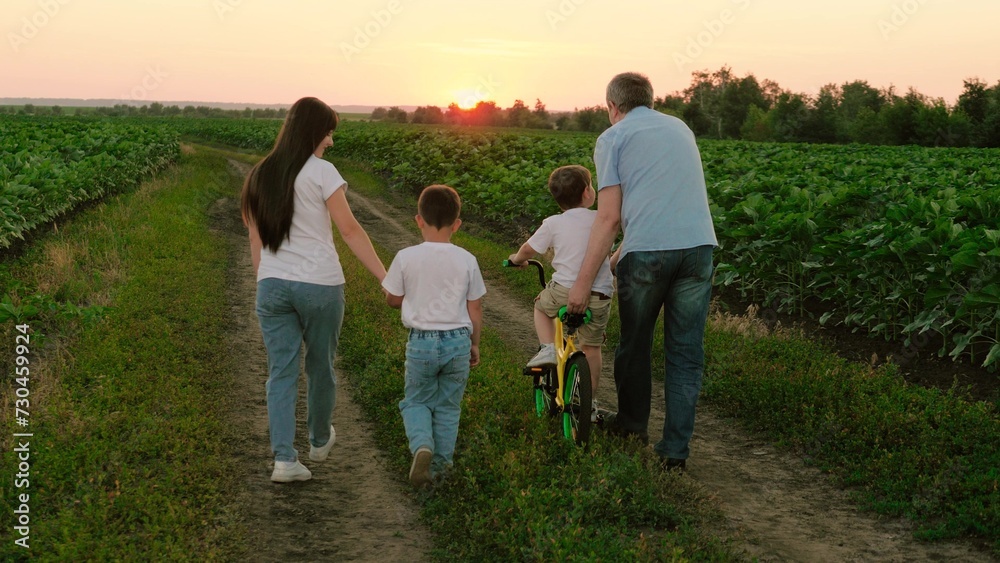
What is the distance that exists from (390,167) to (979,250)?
78.6 feet

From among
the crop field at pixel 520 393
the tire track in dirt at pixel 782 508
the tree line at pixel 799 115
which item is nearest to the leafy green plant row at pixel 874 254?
the crop field at pixel 520 393

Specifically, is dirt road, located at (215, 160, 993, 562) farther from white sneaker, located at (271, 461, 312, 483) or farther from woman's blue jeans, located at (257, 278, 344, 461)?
woman's blue jeans, located at (257, 278, 344, 461)

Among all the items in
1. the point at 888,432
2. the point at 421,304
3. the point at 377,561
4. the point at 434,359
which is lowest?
the point at 377,561

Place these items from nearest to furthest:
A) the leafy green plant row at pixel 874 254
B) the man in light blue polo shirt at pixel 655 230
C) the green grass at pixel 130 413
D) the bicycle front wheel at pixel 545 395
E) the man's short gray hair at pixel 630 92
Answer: the green grass at pixel 130 413 < the man in light blue polo shirt at pixel 655 230 < the man's short gray hair at pixel 630 92 < the bicycle front wheel at pixel 545 395 < the leafy green plant row at pixel 874 254

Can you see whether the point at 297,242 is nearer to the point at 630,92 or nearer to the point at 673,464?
the point at 630,92

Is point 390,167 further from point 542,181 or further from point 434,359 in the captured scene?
point 434,359

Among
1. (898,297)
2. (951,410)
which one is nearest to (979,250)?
(898,297)

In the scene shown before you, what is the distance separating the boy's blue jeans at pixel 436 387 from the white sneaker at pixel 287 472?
32.9 inches

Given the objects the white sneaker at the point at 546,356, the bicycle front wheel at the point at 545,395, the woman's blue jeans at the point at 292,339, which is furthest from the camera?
the bicycle front wheel at the point at 545,395

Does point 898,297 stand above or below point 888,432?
above

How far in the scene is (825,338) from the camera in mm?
9391

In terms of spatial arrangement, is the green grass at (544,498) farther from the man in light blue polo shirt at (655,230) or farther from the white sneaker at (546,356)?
the man in light blue polo shirt at (655,230)

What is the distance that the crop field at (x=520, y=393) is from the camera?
16.0ft

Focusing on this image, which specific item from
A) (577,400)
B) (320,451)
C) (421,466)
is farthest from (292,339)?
(577,400)
